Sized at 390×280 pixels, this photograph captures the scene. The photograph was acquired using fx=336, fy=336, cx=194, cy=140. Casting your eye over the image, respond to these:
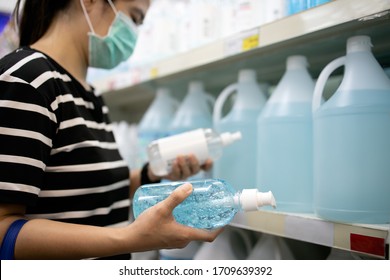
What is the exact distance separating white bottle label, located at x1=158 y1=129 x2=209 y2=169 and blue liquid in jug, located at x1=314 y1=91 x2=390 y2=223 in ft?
1.30

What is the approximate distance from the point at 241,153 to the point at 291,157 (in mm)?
216

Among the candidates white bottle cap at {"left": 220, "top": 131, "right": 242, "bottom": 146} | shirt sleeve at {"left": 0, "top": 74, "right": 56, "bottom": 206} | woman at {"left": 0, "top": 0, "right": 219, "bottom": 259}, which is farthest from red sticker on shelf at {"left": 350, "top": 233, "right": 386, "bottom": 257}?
shirt sleeve at {"left": 0, "top": 74, "right": 56, "bottom": 206}

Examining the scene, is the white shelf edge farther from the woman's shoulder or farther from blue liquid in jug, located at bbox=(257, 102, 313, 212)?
the woman's shoulder

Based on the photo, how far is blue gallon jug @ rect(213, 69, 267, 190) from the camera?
1.09 m

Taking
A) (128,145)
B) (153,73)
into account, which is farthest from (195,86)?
(128,145)

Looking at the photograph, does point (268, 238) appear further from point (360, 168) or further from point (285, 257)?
point (360, 168)

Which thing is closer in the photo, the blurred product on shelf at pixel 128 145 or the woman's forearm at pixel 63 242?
the woman's forearm at pixel 63 242

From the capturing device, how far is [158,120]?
1572mm

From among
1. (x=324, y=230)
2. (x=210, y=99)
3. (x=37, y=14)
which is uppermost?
(x=37, y=14)

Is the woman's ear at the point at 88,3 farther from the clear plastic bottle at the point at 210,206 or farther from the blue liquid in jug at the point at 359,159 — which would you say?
the blue liquid in jug at the point at 359,159

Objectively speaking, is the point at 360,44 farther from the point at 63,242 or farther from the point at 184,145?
the point at 63,242

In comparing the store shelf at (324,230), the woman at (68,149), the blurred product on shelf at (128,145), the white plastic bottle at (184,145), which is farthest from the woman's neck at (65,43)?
the blurred product on shelf at (128,145)

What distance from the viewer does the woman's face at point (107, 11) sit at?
100 cm

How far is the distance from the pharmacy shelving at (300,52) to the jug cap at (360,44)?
1.3 inches
